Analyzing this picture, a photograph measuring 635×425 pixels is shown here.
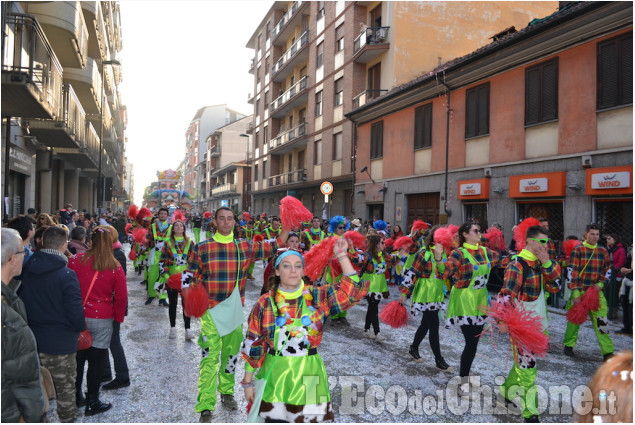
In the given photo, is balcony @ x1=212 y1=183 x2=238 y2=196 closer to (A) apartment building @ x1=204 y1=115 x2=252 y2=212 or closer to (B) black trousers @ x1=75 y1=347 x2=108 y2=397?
(A) apartment building @ x1=204 y1=115 x2=252 y2=212

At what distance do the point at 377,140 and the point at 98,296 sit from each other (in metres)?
18.0

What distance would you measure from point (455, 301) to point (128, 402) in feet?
12.0

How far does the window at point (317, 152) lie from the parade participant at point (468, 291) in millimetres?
23714

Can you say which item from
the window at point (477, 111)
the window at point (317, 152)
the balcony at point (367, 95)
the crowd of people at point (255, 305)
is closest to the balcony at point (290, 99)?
the window at point (317, 152)

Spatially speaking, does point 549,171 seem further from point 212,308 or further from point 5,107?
point 5,107

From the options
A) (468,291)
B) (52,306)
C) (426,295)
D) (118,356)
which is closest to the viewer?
(52,306)

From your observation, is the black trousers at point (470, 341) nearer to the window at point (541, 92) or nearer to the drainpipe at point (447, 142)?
the window at point (541, 92)

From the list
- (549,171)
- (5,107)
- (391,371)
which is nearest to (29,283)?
(391,371)

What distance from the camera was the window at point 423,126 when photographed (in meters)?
17.2

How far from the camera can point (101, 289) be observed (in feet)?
13.6

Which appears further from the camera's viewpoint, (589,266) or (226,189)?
(226,189)

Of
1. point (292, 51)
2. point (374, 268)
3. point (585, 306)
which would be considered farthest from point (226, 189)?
point (585, 306)

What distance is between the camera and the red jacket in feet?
13.5

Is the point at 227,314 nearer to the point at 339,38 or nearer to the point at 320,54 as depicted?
the point at 339,38
